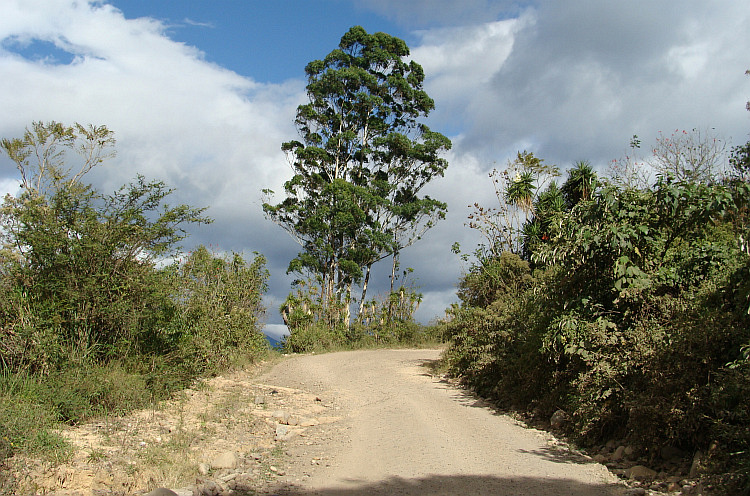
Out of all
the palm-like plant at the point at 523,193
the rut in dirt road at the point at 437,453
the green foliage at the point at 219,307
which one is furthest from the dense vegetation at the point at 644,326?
the palm-like plant at the point at 523,193

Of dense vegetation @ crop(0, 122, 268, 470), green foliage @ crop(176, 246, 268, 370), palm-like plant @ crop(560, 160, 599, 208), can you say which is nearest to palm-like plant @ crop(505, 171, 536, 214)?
palm-like plant @ crop(560, 160, 599, 208)

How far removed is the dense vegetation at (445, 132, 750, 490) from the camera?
20.5 ft

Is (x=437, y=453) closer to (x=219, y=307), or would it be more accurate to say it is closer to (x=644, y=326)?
(x=644, y=326)

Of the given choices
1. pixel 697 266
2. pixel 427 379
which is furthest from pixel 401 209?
pixel 697 266

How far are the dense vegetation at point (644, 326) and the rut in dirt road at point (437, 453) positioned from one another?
0.85 m

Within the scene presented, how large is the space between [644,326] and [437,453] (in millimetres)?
3326

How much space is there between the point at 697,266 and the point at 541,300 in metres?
2.68

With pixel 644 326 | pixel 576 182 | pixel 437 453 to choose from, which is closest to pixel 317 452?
pixel 437 453

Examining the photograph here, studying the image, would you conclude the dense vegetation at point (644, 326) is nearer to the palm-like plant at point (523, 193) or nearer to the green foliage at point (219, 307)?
the green foliage at point (219, 307)

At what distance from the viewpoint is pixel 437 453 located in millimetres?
7543

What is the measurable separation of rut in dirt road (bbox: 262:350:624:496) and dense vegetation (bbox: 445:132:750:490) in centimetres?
85

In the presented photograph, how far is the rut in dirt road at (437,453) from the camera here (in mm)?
6137

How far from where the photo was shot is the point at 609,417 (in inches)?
299

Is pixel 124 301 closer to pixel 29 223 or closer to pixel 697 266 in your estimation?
pixel 29 223
